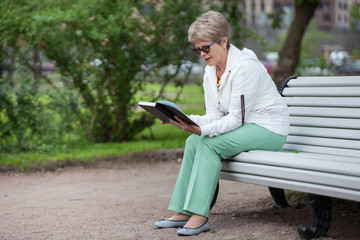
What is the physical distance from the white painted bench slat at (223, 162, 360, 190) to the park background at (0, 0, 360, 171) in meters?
3.75

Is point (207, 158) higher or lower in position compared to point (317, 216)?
higher

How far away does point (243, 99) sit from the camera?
403cm

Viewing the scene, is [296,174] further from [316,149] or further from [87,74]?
[87,74]

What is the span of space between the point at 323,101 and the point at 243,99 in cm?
75

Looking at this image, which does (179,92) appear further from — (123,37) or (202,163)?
(202,163)

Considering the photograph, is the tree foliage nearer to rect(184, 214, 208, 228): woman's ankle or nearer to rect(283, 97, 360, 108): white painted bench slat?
rect(283, 97, 360, 108): white painted bench slat

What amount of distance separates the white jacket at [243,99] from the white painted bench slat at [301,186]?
0.35 meters

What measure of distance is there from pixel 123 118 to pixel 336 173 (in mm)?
5310

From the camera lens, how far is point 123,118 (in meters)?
8.37

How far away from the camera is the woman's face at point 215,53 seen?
4203 mm

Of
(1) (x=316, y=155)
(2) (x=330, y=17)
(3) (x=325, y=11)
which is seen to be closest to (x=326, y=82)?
(1) (x=316, y=155)

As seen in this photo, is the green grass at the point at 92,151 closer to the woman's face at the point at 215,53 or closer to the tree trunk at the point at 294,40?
the tree trunk at the point at 294,40

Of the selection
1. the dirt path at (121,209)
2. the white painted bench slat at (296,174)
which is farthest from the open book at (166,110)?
the dirt path at (121,209)

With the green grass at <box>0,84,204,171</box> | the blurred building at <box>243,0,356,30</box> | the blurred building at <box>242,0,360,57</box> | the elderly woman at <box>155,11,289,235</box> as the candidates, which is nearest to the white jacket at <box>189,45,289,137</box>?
the elderly woman at <box>155,11,289,235</box>
